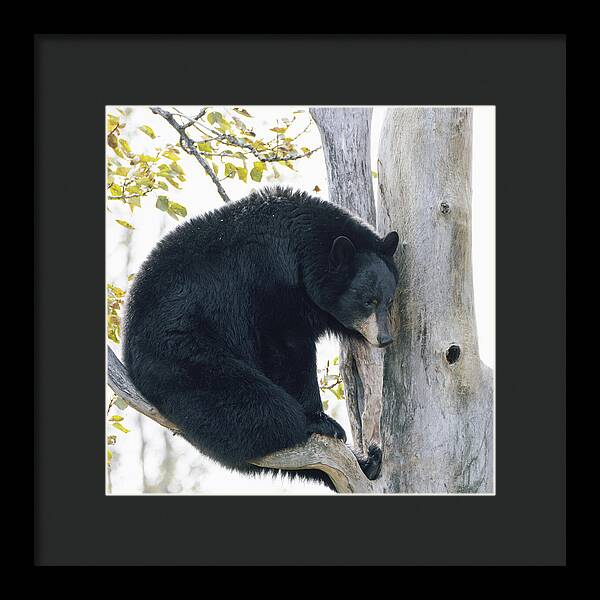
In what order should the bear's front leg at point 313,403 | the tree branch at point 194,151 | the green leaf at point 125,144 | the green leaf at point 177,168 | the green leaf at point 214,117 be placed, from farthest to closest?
the green leaf at point 177,168
the tree branch at point 194,151
the green leaf at point 125,144
the green leaf at point 214,117
the bear's front leg at point 313,403

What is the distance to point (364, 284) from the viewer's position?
5160 mm

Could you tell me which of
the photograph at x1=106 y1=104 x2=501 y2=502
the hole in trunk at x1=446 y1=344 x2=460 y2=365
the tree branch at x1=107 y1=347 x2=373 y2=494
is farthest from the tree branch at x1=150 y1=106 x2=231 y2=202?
the hole in trunk at x1=446 y1=344 x2=460 y2=365

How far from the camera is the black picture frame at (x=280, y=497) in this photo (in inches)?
190

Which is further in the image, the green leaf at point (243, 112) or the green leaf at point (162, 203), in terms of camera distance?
the green leaf at point (162, 203)

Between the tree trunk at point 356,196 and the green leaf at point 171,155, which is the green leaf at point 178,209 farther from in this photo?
the tree trunk at point 356,196

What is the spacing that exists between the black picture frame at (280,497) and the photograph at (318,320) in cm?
12

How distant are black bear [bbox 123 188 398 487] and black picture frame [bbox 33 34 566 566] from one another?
362mm

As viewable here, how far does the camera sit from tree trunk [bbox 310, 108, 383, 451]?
5.51 meters

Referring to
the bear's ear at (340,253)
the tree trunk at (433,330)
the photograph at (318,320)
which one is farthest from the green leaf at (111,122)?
the tree trunk at (433,330)

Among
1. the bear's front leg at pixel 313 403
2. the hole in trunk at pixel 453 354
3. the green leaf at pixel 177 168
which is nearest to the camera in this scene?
the hole in trunk at pixel 453 354

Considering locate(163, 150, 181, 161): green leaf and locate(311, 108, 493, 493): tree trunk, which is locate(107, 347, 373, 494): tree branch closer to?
locate(311, 108, 493, 493): tree trunk

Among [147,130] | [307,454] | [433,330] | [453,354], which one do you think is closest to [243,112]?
[147,130]
